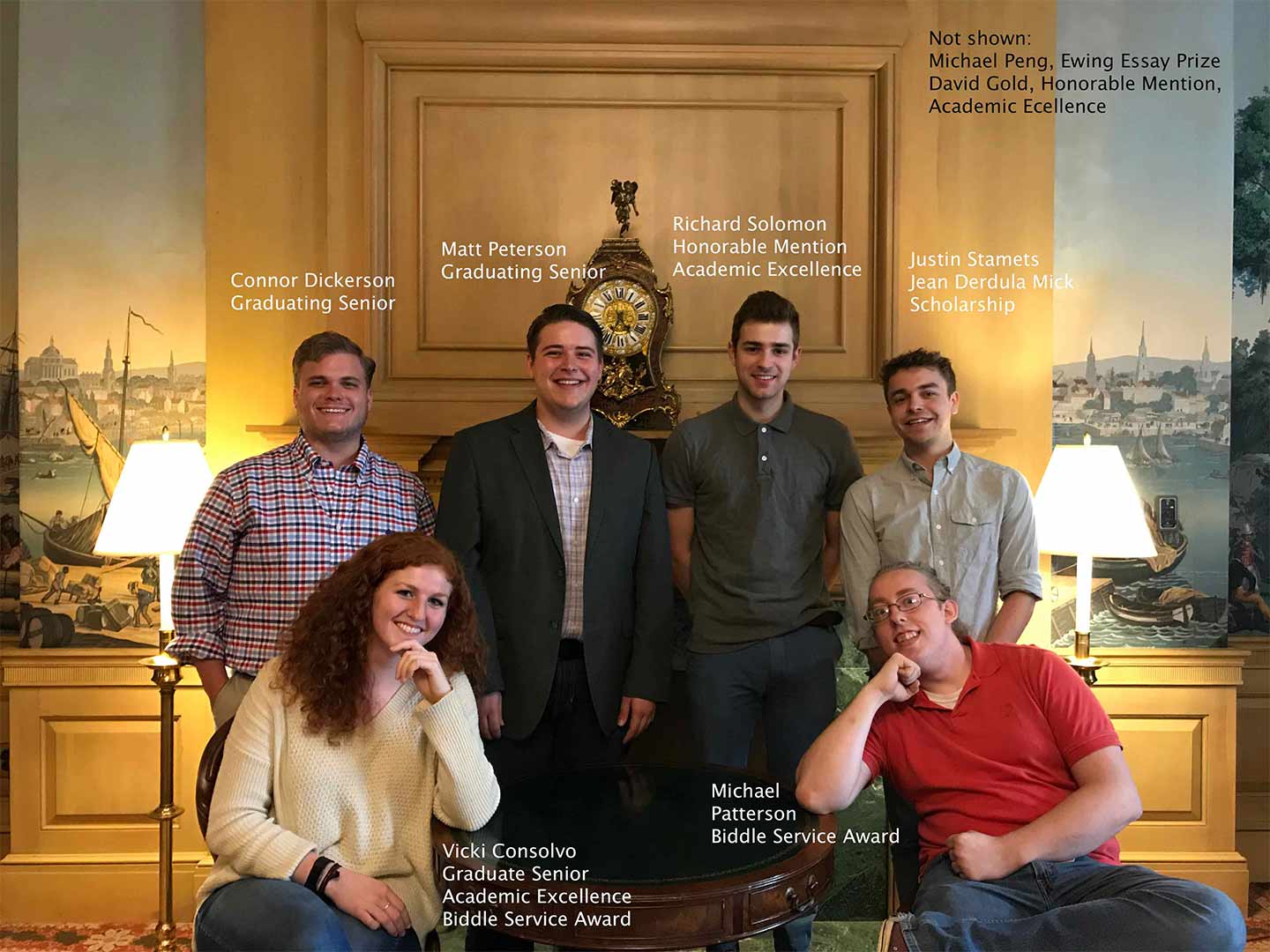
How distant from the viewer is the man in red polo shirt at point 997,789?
2018 mm

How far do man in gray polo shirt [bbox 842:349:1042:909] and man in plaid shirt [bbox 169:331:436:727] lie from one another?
1.21 meters

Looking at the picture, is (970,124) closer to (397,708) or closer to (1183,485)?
(1183,485)

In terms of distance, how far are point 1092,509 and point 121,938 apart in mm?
3308

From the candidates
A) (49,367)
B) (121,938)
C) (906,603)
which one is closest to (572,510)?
(906,603)

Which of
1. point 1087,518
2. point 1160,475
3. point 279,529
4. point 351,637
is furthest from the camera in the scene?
point 1160,475

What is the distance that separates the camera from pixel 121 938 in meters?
3.48

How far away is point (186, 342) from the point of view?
11.8 feet

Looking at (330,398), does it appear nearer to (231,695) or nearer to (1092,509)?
(231,695)

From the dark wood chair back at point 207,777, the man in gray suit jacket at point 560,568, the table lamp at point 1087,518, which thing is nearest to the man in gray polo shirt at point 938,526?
the table lamp at point 1087,518

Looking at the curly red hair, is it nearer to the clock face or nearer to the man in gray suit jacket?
the man in gray suit jacket

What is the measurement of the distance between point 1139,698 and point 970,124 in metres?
1.98

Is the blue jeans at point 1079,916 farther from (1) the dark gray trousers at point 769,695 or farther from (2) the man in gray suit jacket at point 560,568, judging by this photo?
(2) the man in gray suit jacket at point 560,568

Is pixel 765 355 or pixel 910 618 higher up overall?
pixel 765 355

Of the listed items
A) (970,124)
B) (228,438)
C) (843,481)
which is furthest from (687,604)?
(970,124)
